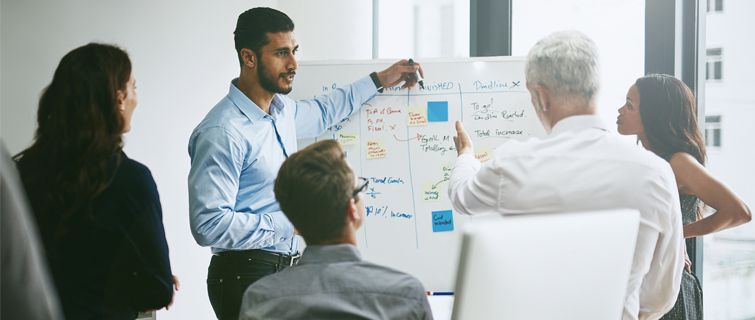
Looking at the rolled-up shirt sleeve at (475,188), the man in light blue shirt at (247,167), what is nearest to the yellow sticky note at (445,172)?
the rolled-up shirt sleeve at (475,188)

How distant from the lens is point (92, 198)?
3.70ft

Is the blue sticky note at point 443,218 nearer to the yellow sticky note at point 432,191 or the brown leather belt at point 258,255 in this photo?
the yellow sticky note at point 432,191

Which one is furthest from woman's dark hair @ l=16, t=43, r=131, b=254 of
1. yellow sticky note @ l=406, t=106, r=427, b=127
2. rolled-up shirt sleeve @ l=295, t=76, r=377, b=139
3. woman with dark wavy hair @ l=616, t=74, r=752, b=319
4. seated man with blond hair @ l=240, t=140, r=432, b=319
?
woman with dark wavy hair @ l=616, t=74, r=752, b=319

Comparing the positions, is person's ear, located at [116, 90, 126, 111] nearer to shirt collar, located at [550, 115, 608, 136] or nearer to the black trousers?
the black trousers

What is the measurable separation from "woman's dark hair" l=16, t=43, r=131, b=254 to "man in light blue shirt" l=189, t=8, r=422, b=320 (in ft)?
1.37

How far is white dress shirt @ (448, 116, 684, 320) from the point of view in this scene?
108cm

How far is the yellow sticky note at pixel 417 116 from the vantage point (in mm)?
2031

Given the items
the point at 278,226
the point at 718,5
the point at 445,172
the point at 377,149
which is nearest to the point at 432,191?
the point at 445,172

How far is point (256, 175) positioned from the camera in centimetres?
172

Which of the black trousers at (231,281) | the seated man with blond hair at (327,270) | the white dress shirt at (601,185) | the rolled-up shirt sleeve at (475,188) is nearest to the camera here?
the seated man with blond hair at (327,270)

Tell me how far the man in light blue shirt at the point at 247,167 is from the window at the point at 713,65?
6.39ft

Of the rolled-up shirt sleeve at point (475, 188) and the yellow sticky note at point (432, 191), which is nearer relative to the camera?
the rolled-up shirt sleeve at point (475, 188)

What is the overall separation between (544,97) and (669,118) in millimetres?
902

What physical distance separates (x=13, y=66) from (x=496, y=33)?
7.43ft
